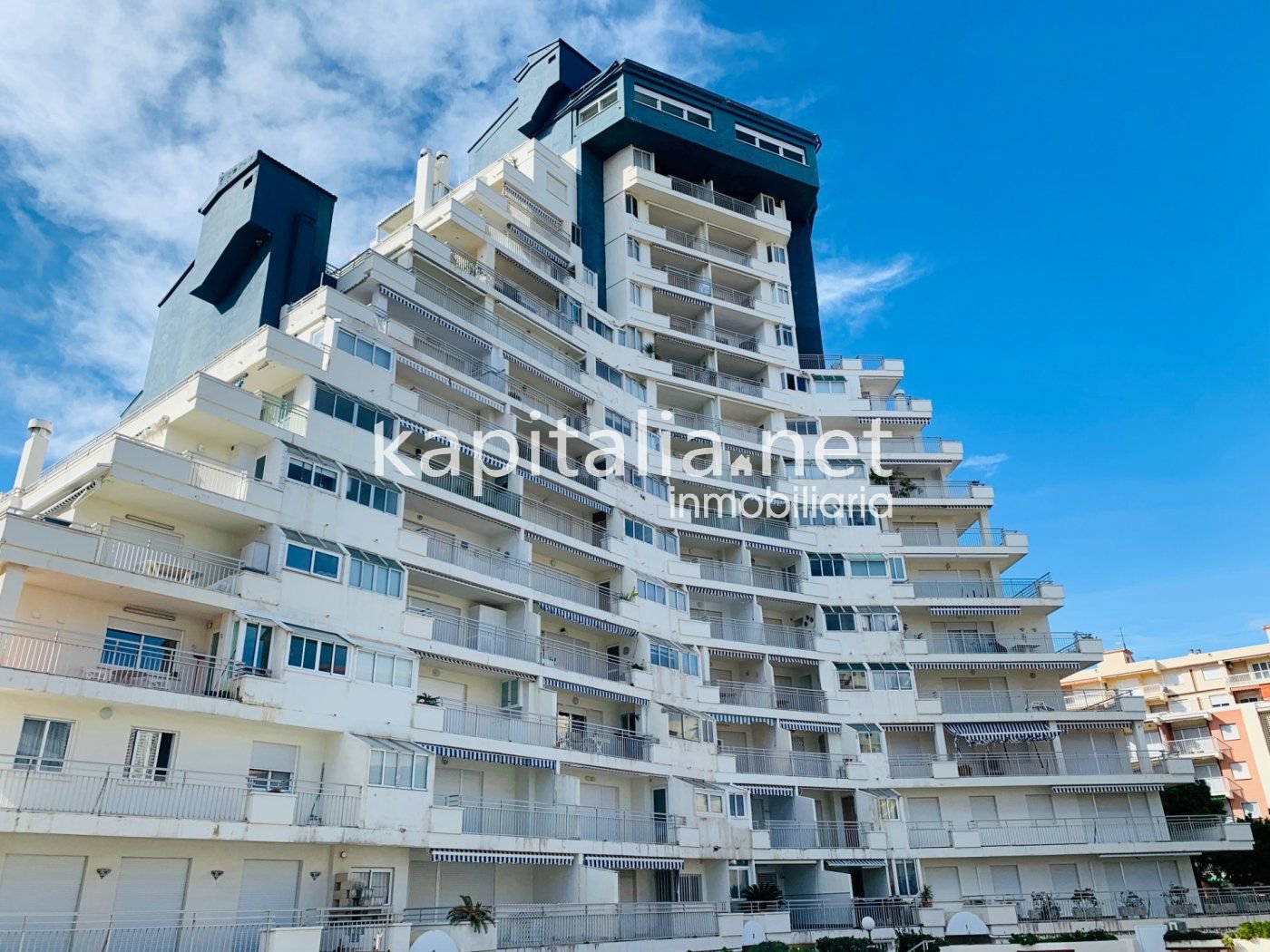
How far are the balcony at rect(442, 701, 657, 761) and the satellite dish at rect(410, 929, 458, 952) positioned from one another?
8.61 metres

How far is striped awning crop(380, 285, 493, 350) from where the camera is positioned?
37031mm

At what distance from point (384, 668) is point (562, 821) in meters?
8.83

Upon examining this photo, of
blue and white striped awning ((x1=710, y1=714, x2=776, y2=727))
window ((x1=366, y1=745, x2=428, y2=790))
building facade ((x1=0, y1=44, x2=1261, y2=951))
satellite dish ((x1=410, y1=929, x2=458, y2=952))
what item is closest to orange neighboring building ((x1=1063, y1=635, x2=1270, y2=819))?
building facade ((x1=0, y1=44, x2=1261, y2=951))

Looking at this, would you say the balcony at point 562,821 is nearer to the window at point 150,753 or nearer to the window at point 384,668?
the window at point 384,668

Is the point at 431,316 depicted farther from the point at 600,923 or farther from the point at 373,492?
the point at 600,923

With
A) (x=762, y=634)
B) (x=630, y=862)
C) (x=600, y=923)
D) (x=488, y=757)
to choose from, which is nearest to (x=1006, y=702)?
(x=762, y=634)

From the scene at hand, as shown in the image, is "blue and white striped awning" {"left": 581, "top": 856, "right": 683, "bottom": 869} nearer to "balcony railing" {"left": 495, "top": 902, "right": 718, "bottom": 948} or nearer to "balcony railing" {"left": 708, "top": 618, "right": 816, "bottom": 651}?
"balcony railing" {"left": 495, "top": 902, "right": 718, "bottom": 948}

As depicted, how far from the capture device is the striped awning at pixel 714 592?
45656 mm

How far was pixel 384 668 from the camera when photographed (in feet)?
98.4

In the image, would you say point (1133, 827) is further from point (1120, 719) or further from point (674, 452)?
point (674, 452)

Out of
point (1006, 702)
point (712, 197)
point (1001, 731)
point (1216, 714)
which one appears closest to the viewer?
point (1001, 731)

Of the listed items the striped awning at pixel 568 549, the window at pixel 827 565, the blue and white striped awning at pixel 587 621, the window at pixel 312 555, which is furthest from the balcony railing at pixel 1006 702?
the window at pixel 312 555

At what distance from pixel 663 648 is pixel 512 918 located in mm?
14972

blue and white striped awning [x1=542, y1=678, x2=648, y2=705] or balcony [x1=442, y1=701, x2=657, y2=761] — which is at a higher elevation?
blue and white striped awning [x1=542, y1=678, x2=648, y2=705]
